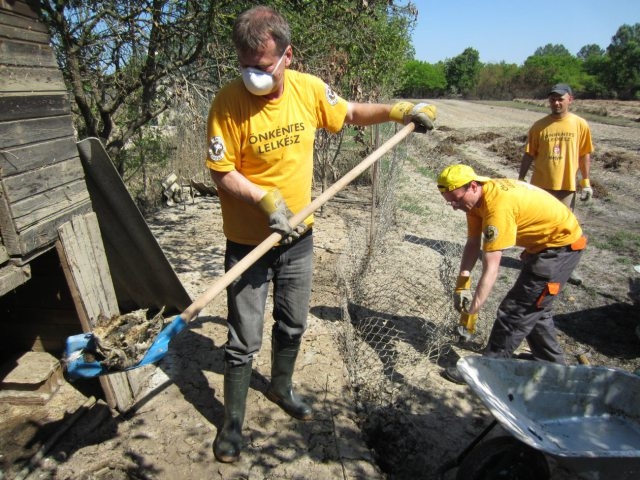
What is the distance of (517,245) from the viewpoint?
117 inches

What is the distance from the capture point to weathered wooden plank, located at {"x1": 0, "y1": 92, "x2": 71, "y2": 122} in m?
2.06

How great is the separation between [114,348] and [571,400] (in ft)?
8.22

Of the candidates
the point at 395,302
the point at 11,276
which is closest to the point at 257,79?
the point at 11,276

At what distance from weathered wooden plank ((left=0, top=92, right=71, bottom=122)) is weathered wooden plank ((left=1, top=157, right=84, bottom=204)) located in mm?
261

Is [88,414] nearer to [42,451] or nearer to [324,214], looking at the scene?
[42,451]

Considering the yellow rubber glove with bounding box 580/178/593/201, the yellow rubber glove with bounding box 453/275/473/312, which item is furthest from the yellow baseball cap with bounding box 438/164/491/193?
the yellow rubber glove with bounding box 580/178/593/201

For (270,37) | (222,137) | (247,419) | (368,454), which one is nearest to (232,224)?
(222,137)

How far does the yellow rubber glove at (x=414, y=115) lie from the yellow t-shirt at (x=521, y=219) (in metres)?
0.58

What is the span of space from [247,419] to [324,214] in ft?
15.5

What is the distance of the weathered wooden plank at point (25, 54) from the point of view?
2.07 meters

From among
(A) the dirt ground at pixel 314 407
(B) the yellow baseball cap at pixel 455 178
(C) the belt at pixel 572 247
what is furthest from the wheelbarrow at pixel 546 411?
(B) the yellow baseball cap at pixel 455 178

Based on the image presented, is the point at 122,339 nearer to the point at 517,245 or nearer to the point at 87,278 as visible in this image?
the point at 87,278

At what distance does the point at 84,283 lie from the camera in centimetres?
257

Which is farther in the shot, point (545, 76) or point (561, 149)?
point (545, 76)
